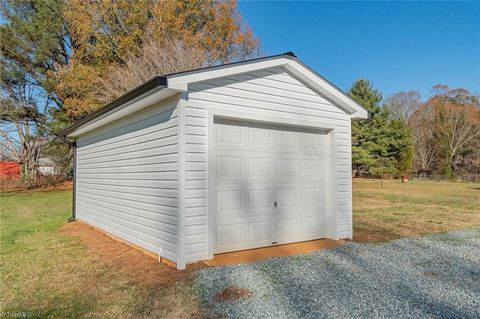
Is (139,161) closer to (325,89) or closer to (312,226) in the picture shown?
(312,226)

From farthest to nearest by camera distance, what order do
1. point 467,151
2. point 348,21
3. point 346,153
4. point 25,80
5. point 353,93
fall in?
point 467,151, point 353,93, point 25,80, point 348,21, point 346,153

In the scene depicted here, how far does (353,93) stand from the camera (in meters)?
28.3

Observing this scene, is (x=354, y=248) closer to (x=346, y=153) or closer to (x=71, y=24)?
Result: (x=346, y=153)

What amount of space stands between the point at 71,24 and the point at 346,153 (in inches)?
680

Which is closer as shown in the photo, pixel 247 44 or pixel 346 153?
pixel 346 153

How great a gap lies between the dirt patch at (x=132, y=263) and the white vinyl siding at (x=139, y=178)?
19cm

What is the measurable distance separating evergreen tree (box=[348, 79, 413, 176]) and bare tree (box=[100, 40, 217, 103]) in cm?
1723

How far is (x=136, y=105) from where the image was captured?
503cm

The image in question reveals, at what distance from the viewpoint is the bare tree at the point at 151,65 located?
15.4m

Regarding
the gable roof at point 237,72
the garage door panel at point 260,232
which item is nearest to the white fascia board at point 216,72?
the gable roof at point 237,72

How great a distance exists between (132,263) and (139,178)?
1483 millimetres

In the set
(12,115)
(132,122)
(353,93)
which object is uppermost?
(353,93)

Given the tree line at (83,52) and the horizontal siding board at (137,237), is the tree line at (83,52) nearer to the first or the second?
the tree line at (83,52)

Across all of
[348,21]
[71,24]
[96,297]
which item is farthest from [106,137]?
[71,24]
